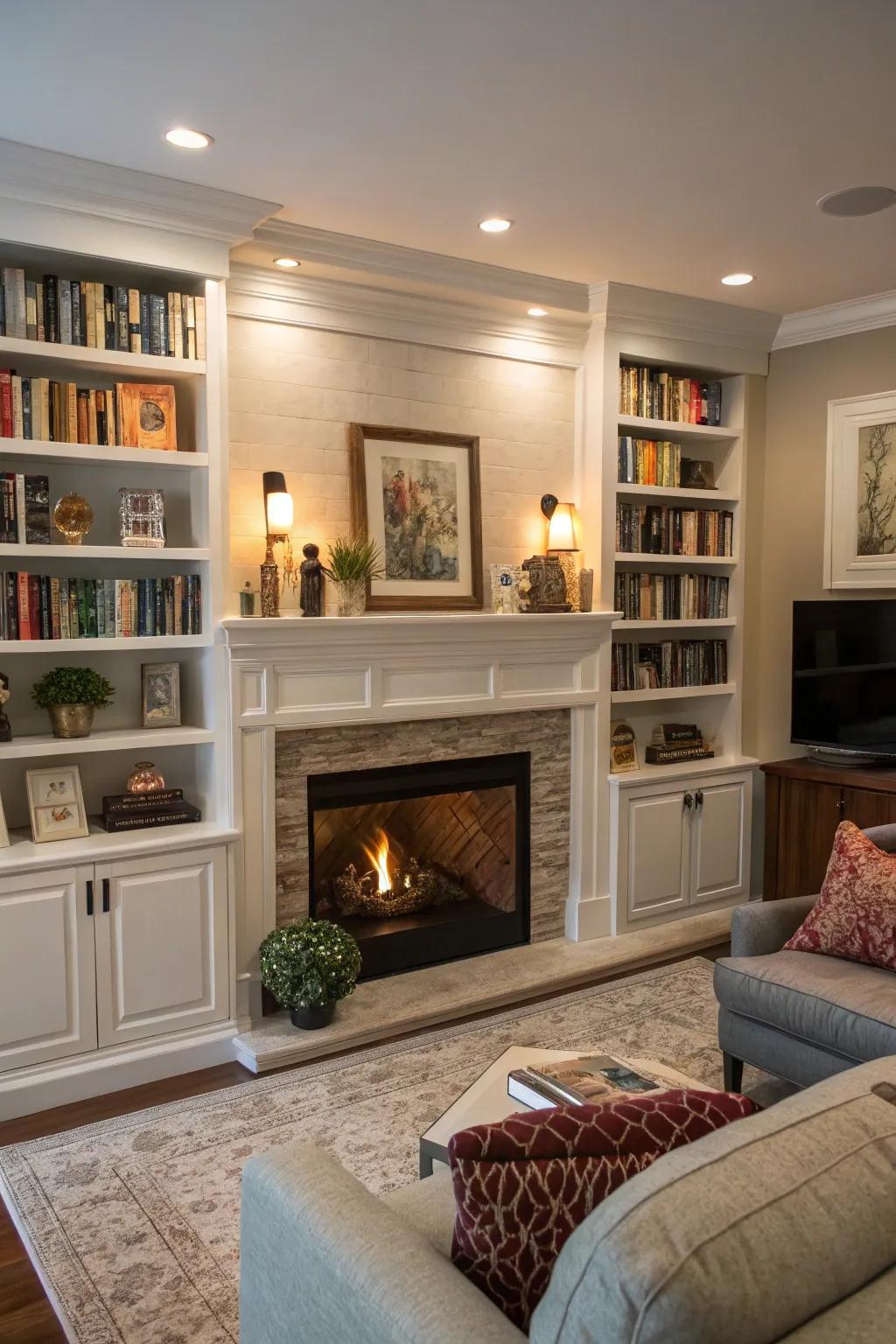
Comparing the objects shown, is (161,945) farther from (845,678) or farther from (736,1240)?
(845,678)

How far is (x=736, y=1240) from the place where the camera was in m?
1.09

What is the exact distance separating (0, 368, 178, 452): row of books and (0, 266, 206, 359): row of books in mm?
134

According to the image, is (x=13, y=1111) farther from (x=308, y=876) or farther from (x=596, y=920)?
(x=596, y=920)

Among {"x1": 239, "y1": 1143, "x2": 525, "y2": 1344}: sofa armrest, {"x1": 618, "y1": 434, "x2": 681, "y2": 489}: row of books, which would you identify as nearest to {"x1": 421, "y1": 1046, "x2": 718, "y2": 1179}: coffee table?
{"x1": 239, "y1": 1143, "x2": 525, "y2": 1344}: sofa armrest

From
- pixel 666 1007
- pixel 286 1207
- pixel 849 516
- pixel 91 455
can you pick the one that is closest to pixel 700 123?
pixel 91 455

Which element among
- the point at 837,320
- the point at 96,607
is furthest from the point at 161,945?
the point at 837,320

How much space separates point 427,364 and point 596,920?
2.44 meters

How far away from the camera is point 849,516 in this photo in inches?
184

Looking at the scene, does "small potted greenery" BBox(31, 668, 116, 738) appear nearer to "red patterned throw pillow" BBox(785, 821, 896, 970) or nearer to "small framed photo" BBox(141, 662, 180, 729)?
"small framed photo" BBox(141, 662, 180, 729)

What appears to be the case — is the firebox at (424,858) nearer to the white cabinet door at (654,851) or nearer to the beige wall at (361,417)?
the white cabinet door at (654,851)

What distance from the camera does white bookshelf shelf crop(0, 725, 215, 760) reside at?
10.3ft

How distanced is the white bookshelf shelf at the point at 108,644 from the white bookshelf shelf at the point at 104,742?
0.04 meters

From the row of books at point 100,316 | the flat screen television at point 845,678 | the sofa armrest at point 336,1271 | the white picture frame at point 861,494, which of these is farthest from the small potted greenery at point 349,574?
the sofa armrest at point 336,1271

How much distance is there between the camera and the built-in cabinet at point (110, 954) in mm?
3057
